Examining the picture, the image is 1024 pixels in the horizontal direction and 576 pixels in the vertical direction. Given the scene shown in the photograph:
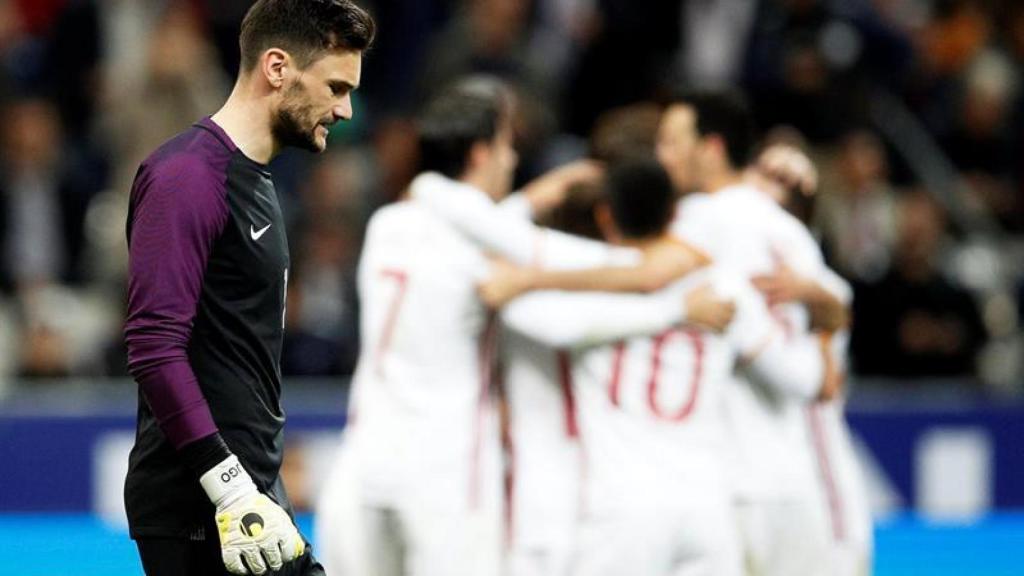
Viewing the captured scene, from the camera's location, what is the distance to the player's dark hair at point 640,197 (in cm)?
549

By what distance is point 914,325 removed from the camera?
10.8 meters

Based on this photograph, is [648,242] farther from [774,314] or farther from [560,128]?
[560,128]

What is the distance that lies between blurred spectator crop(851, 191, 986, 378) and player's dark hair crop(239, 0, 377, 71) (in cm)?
711

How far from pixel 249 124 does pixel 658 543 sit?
1.90 metres

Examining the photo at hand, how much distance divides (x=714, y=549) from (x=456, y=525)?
2.38 ft

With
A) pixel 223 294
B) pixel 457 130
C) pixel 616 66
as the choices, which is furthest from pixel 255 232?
pixel 616 66

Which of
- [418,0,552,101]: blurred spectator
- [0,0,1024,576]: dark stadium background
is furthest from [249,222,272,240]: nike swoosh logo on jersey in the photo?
[418,0,552,101]: blurred spectator

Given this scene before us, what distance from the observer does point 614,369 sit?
545 centimetres

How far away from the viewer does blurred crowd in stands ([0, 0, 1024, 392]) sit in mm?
10758

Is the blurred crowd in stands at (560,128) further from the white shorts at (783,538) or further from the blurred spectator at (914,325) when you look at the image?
the white shorts at (783,538)

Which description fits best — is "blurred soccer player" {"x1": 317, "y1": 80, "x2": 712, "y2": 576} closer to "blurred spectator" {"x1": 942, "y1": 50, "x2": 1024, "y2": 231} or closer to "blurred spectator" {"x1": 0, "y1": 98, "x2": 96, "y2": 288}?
"blurred spectator" {"x1": 0, "y1": 98, "x2": 96, "y2": 288}

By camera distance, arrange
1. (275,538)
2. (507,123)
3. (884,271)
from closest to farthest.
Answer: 1. (275,538)
2. (507,123)
3. (884,271)

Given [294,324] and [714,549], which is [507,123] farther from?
[294,324]

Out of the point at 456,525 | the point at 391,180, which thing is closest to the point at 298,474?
the point at 391,180
